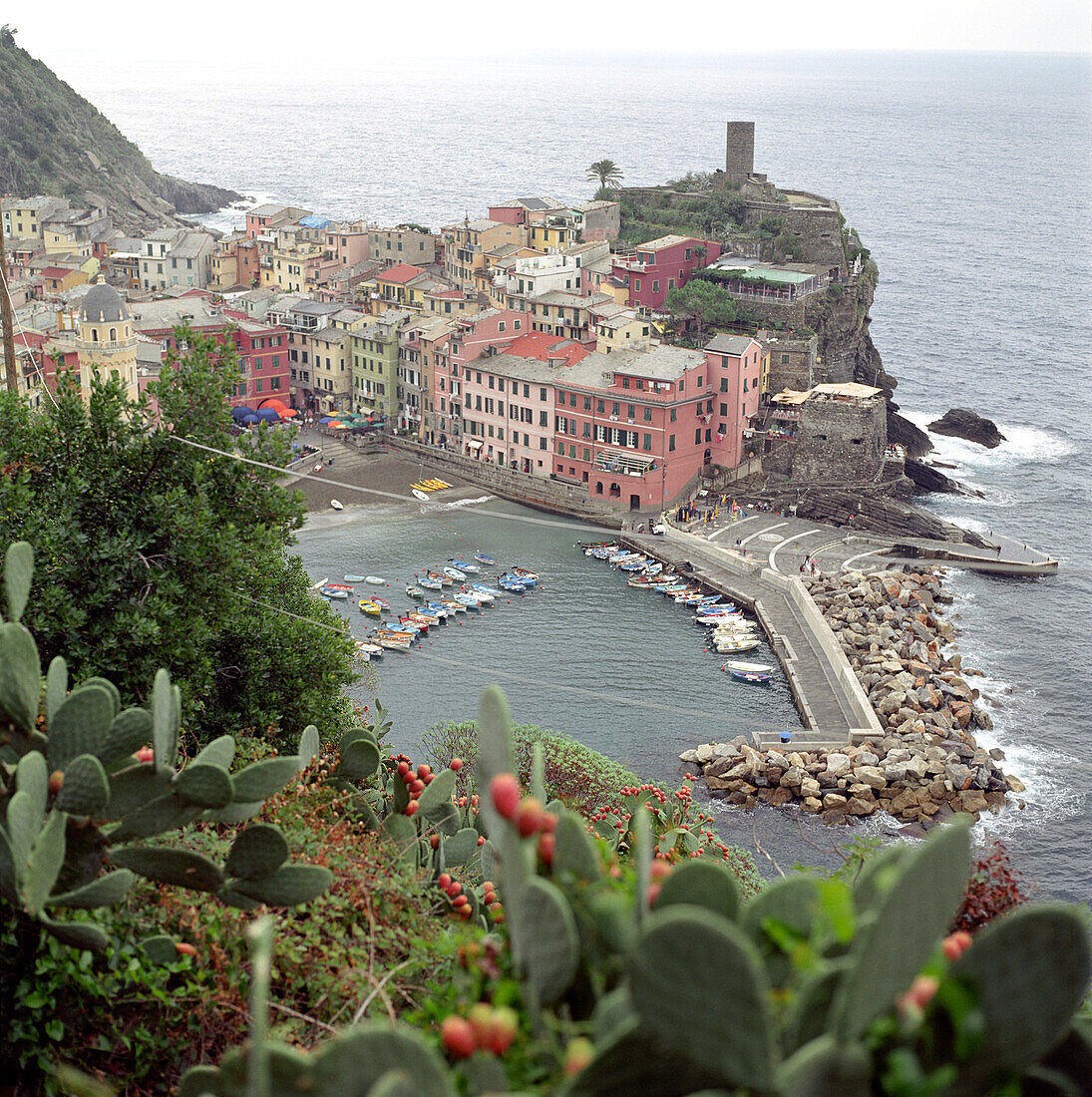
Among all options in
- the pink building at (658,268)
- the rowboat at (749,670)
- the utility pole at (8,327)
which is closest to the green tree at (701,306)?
the pink building at (658,268)

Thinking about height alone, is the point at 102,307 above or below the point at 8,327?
below

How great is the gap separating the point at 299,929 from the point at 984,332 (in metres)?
90.6

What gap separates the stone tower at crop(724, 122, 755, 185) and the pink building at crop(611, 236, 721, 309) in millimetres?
11382

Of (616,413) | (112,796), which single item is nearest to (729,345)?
(616,413)

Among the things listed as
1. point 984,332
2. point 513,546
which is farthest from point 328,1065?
point 984,332

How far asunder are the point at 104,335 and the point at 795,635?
80.3ft

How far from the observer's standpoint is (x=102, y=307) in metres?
42.8

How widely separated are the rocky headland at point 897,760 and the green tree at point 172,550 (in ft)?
56.7

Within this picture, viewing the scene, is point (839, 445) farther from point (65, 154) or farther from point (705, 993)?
point (65, 154)

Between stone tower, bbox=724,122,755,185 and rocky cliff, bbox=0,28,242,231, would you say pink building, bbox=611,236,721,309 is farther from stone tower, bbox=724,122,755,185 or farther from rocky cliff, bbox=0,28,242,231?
rocky cliff, bbox=0,28,242,231

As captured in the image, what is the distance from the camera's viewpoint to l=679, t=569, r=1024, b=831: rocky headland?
3052 centimetres

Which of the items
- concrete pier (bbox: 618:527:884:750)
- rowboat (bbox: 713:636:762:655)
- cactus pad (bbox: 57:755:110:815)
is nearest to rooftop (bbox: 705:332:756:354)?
concrete pier (bbox: 618:527:884:750)

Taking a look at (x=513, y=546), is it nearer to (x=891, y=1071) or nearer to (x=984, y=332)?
(x=891, y=1071)

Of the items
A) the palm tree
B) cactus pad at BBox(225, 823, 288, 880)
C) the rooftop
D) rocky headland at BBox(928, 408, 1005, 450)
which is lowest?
rocky headland at BBox(928, 408, 1005, 450)
